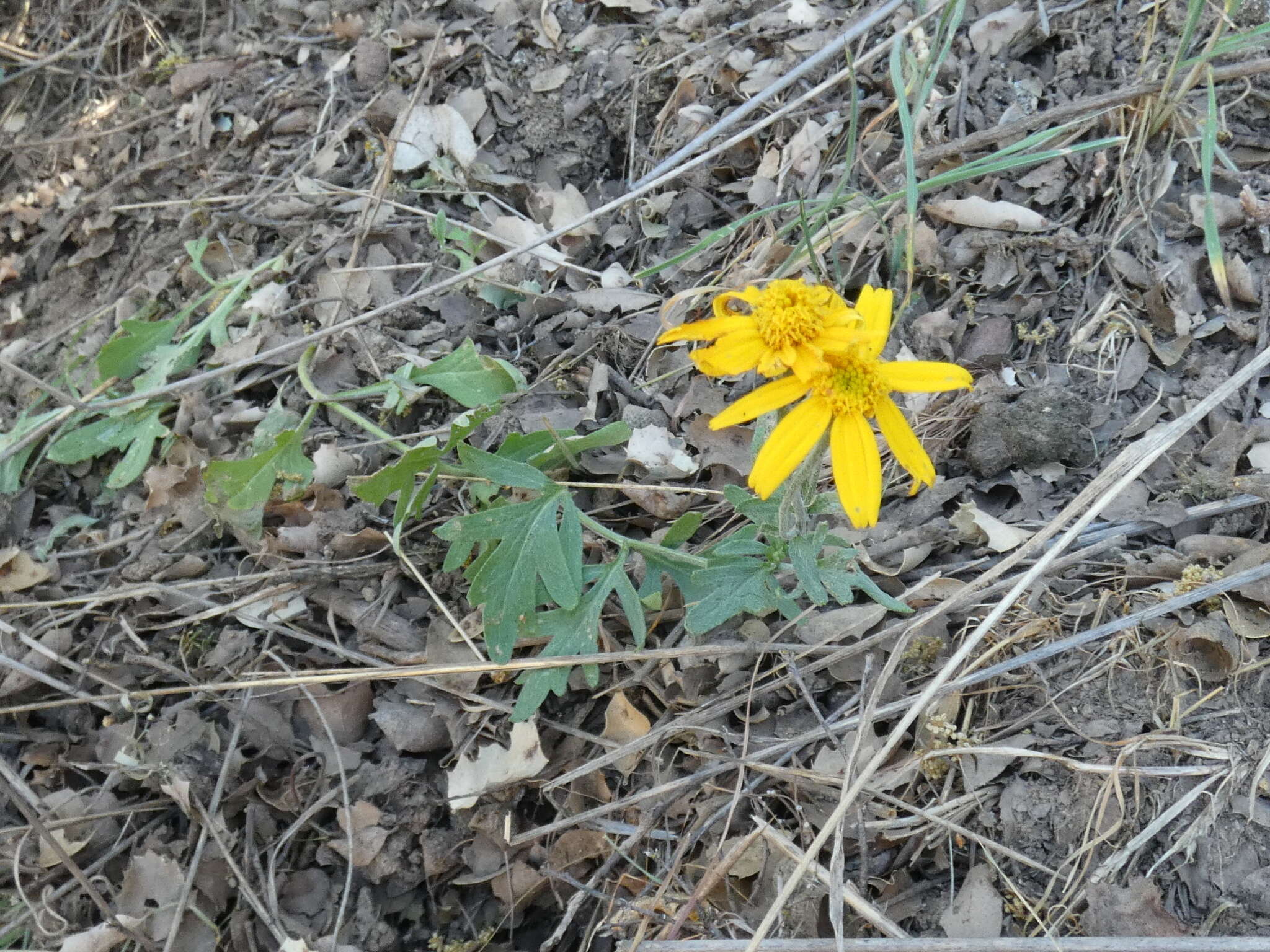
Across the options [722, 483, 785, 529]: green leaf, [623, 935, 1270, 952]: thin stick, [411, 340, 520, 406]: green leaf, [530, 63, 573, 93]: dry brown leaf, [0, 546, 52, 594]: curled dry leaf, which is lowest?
[623, 935, 1270, 952]: thin stick

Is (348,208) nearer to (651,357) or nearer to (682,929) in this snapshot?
(651,357)

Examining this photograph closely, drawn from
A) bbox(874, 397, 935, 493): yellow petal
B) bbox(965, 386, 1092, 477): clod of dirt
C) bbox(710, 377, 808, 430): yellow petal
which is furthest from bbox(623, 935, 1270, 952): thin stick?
bbox(965, 386, 1092, 477): clod of dirt

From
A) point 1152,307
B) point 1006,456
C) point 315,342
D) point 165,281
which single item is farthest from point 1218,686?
point 165,281

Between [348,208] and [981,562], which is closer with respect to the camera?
[981,562]

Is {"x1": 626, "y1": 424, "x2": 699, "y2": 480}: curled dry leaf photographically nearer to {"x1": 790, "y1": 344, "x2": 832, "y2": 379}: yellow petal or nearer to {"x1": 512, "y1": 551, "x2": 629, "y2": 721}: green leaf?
{"x1": 512, "y1": 551, "x2": 629, "y2": 721}: green leaf

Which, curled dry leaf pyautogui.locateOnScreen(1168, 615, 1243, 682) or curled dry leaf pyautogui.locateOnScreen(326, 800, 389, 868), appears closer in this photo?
curled dry leaf pyautogui.locateOnScreen(1168, 615, 1243, 682)

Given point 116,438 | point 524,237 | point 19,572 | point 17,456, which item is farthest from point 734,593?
point 17,456

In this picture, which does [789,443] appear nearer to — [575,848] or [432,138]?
[575,848]
